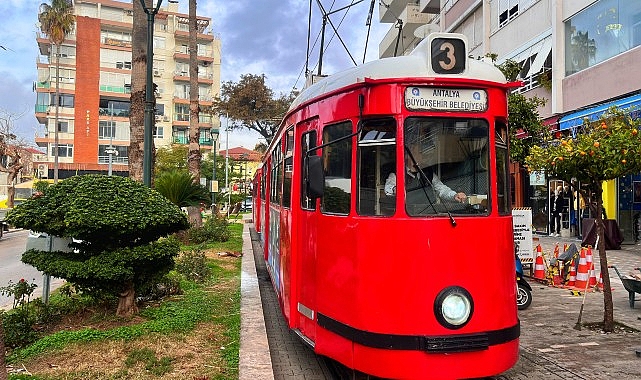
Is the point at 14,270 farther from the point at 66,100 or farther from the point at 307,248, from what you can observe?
the point at 66,100

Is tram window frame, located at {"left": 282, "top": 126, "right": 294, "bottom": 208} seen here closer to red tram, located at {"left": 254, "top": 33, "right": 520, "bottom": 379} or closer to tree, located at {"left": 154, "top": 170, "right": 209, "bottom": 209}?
red tram, located at {"left": 254, "top": 33, "right": 520, "bottom": 379}

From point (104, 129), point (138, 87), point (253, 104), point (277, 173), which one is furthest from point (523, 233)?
point (104, 129)

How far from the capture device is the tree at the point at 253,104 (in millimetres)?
38469

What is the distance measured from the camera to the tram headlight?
4.41 meters

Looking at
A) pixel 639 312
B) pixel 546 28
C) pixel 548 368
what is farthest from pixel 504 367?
pixel 546 28

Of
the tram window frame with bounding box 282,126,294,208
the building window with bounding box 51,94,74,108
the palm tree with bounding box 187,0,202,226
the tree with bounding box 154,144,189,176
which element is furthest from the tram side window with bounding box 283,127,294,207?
the building window with bounding box 51,94,74,108

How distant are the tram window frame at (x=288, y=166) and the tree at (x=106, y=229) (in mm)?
1357

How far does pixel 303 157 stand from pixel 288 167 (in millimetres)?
824

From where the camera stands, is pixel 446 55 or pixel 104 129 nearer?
pixel 446 55

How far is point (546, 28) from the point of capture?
21.0m

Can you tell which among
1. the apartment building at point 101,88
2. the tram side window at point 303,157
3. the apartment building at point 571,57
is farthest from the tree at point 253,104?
the tram side window at point 303,157

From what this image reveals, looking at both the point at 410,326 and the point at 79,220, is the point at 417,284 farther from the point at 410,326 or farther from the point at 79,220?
the point at 79,220

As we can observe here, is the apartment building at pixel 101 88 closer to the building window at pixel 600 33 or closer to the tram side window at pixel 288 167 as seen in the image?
the building window at pixel 600 33

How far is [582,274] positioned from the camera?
420 inches
